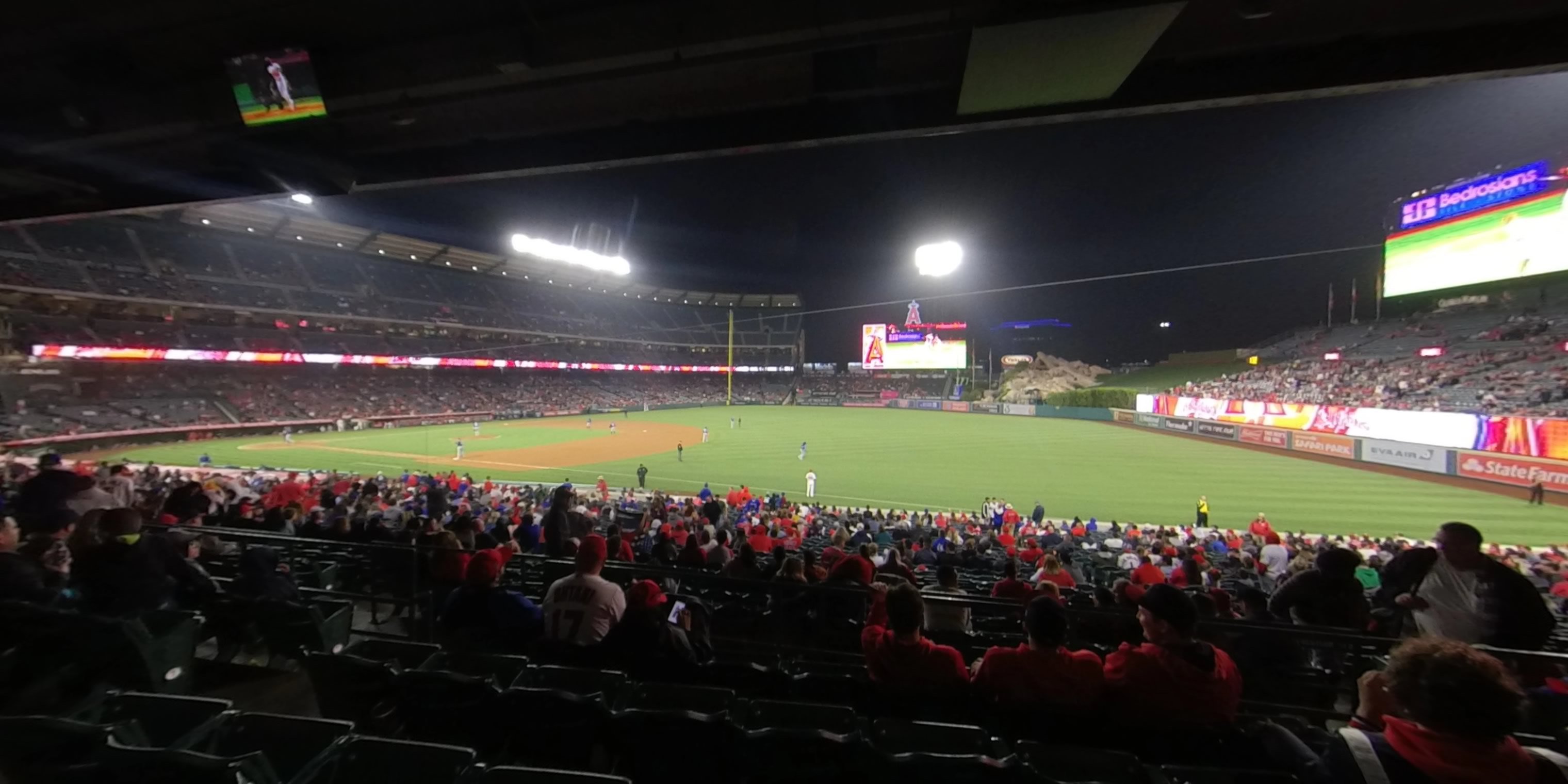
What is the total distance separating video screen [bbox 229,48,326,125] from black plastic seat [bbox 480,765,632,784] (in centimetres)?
450

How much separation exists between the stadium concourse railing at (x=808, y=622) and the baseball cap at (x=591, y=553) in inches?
16.7

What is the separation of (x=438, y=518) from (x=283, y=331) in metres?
46.5

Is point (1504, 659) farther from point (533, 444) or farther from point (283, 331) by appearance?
point (283, 331)

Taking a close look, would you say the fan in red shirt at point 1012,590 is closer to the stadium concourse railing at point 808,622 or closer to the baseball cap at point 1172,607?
the stadium concourse railing at point 808,622

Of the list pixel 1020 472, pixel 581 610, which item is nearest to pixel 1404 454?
pixel 1020 472

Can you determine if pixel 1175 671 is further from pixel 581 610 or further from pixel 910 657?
pixel 581 610

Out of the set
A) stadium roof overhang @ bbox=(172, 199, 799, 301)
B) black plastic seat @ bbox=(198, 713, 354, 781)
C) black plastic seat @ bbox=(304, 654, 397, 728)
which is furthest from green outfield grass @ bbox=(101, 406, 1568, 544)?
black plastic seat @ bbox=(198, 713, 354, 781)

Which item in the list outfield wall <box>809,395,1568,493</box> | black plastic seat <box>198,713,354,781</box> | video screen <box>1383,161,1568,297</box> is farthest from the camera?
video screen <box>1383,161,1568,297</box>

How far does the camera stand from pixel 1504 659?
3197 millimetres

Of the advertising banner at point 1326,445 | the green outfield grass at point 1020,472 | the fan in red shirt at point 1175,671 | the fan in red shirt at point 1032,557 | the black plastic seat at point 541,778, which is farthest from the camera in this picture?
the advertising banner at point 1326,445

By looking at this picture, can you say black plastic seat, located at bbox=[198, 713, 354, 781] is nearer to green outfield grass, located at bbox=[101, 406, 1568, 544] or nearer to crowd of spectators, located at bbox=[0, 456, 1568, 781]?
crowd of spectators, located at bbox=[0, 456, 1568, 781]

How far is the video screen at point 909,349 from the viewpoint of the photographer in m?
68.3

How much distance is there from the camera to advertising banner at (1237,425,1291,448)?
3197cm

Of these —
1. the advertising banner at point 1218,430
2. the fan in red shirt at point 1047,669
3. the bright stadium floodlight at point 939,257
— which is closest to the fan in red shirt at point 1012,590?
the fan in red shirt at point 1047,669
